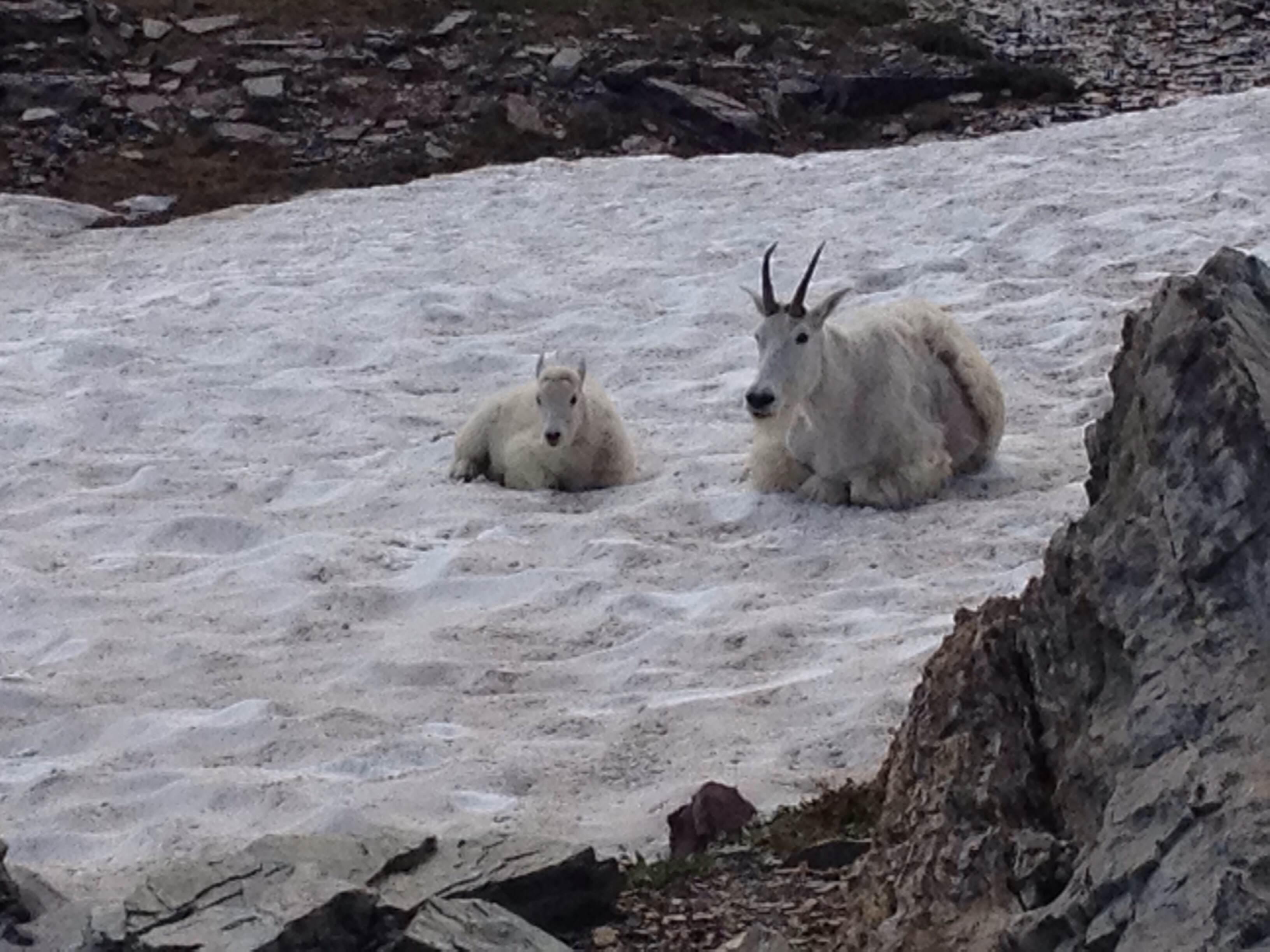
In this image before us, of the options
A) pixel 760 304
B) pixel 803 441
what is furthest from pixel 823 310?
Result: pixel 803 441

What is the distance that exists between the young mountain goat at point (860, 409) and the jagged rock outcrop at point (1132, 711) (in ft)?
17.5

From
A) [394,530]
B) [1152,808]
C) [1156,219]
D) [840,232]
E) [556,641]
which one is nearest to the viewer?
[1152,808]

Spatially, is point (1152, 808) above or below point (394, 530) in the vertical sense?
above

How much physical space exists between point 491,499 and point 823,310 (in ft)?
6.58

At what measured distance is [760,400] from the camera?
9695 millimetres

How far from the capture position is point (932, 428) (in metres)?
10.3

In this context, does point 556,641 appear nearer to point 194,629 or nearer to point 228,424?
point 194,629

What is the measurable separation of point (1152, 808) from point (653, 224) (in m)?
13.7

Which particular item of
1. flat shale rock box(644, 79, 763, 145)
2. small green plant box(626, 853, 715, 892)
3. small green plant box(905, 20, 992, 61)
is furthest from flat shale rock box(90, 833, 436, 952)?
small green plant box(905, 20, 992, 61)

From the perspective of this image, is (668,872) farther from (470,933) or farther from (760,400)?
(760,400)

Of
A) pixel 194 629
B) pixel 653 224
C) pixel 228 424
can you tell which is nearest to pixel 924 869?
pixel 194 629

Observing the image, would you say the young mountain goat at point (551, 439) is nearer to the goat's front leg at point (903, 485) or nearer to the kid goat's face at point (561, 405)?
the kid goat's face at point (561, 405)

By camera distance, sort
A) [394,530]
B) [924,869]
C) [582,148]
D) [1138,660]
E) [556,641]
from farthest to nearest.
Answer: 1. [582,148]
2. [394,530]
3. [556,641]
4. [924,869]
5. [1138,660]

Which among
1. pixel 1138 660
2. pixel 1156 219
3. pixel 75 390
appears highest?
pixel 1138 660
